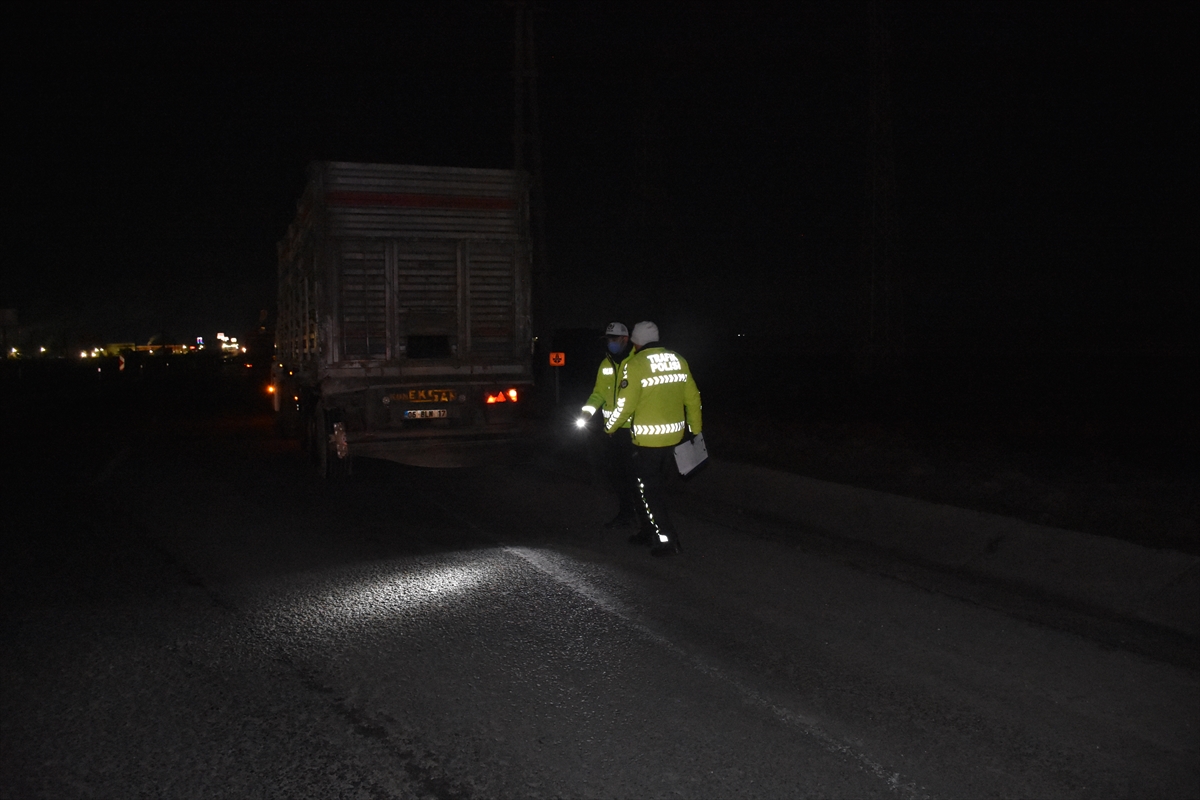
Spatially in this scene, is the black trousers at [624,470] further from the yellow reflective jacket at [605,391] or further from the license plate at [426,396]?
the license plate at [426,396]

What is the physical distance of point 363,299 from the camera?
1227cm

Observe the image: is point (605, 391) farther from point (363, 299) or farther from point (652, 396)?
point (363, 299)

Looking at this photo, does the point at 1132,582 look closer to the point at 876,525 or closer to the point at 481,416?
the point at 876,525

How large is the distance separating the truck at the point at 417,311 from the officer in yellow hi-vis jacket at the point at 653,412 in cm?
469

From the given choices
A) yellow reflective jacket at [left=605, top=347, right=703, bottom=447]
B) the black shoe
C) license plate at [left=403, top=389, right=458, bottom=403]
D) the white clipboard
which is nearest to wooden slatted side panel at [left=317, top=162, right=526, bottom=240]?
license plate at [left=403, top=389, right=458, bottom=403]

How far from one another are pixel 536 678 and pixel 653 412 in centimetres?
339

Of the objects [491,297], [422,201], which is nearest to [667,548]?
[491,297]

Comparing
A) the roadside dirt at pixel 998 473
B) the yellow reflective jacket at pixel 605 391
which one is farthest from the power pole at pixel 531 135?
the yellow reflective jacket at pixel 605 391

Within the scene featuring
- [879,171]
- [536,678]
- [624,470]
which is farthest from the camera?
[879,171]

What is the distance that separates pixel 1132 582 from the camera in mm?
6707

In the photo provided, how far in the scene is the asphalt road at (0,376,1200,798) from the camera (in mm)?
4062

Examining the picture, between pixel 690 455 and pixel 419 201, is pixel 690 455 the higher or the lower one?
the lower one

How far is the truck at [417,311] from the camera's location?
12112 mm

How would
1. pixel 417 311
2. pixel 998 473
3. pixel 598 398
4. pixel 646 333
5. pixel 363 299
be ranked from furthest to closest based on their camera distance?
pixel 417 311, pixel 363 299, pixel 998 473, pixel 598 398, pixel 646 333
